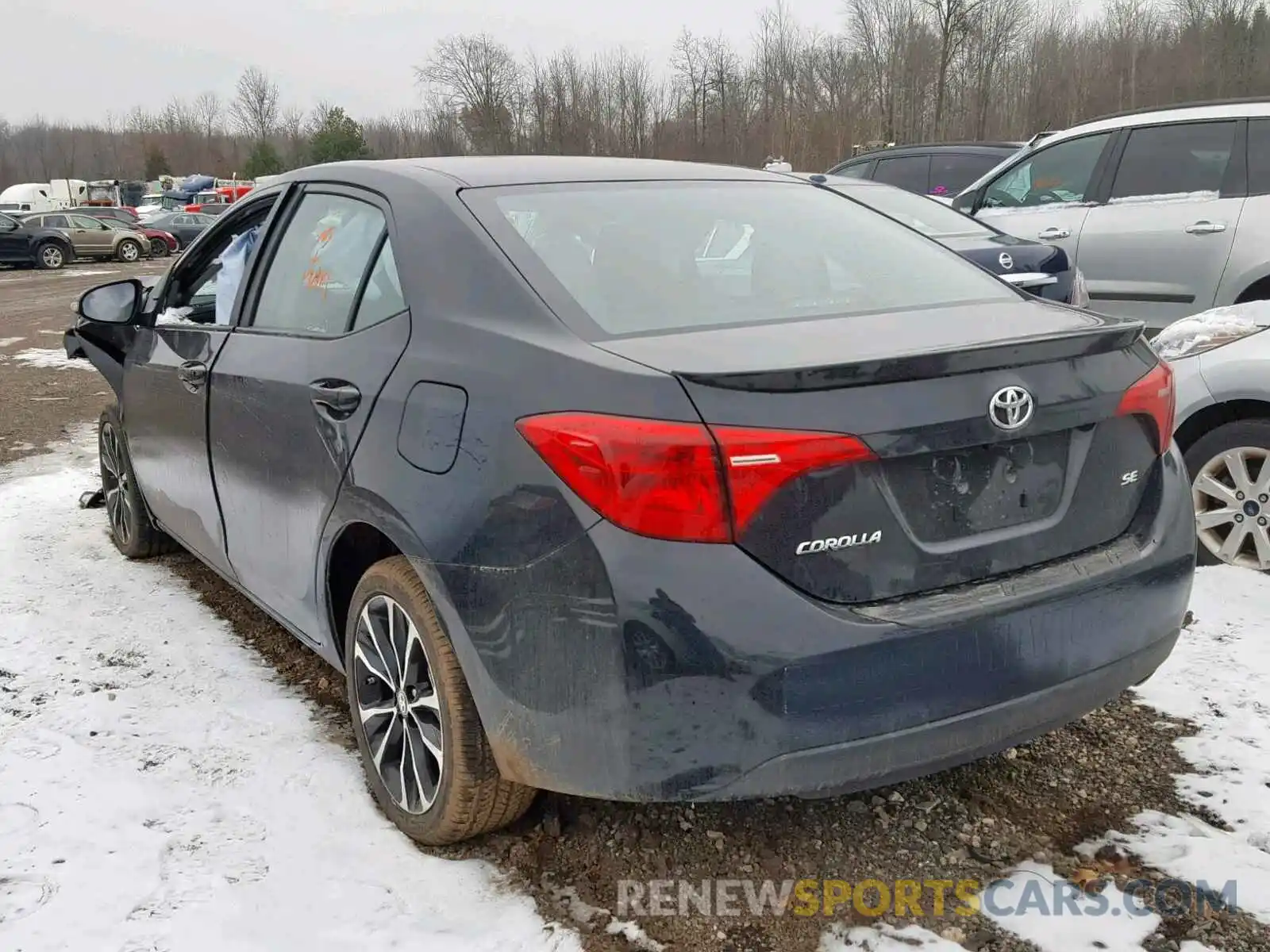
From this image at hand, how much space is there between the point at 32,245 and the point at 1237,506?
30.3 meters

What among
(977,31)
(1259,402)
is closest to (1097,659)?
(1259,402)

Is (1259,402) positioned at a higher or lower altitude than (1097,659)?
higher

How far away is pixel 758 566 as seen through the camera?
1878mm

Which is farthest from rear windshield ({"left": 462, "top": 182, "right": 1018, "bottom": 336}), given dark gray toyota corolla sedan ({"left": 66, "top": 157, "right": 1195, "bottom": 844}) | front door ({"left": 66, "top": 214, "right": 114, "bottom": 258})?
front door ({"left": 66, "top": 214, "right": 114, "bottom": 258})

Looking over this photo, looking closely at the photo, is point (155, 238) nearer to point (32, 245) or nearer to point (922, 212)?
point (32, 245)

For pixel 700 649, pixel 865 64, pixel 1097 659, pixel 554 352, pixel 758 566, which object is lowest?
pixel 1097 659

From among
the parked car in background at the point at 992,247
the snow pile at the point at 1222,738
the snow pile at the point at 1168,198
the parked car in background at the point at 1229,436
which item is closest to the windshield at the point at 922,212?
the parked car in background at the point at 992,247

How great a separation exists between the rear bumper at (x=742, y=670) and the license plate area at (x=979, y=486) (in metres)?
0.12

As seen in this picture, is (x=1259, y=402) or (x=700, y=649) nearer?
(x=700, y=649)

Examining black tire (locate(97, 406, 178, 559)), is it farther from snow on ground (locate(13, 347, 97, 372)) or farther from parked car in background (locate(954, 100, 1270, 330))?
snow on ground (locate(13, 347, 97, 372))

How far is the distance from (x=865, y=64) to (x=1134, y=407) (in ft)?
140

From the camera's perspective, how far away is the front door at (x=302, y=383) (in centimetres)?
259

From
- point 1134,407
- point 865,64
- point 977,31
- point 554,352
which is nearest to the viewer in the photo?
point 554,352

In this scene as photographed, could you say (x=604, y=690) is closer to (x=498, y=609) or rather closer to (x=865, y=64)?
(x=498, y=609)
